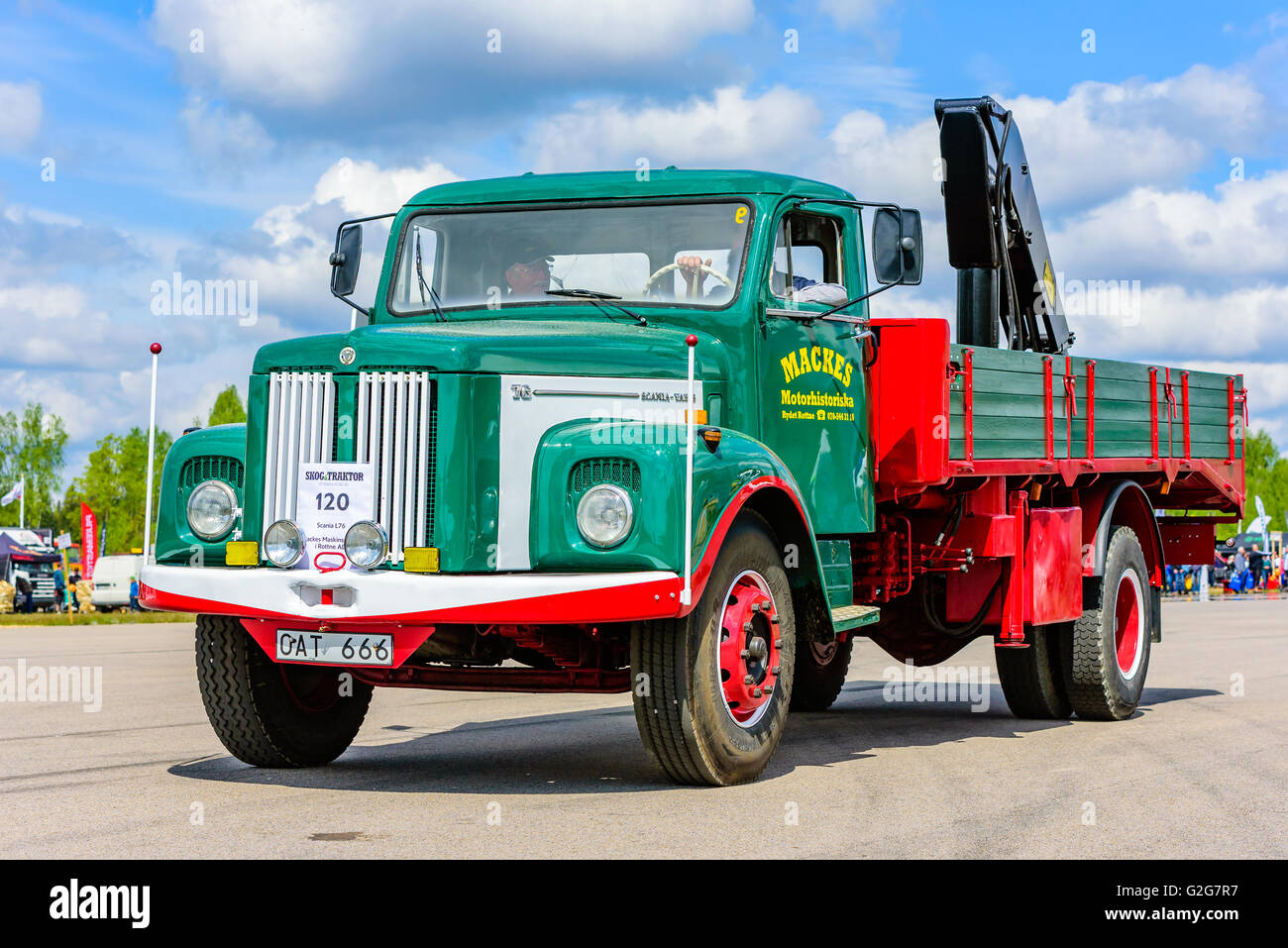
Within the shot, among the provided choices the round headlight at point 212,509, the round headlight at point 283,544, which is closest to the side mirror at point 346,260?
the round headlight at point 212,509

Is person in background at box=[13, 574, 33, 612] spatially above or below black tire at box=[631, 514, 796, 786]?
below

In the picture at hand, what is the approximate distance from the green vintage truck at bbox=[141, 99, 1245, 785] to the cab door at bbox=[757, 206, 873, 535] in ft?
0.06

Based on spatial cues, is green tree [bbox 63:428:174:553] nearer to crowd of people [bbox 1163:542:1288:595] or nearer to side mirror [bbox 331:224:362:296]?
crowd of people [bbox 1163:542:1288:595]

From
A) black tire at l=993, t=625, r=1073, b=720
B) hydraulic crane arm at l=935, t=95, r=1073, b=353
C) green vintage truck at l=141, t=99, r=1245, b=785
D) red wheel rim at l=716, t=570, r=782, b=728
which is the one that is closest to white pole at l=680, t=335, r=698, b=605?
green vintage truck at l=141, t=99, r=1245, b=785

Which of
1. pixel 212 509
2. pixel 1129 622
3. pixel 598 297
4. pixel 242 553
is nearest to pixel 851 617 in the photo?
pixel 598 297

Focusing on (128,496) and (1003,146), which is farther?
(128,496)

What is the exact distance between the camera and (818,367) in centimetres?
873

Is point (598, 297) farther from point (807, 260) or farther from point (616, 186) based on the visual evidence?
point (807, 260)

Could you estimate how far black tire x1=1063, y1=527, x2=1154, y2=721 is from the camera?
10977 mm

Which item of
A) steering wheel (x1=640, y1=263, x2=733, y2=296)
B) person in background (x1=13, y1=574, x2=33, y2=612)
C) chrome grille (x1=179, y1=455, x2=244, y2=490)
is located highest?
steering wheel (x1=640, y1=263, x2=733, y2=296)
